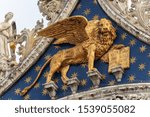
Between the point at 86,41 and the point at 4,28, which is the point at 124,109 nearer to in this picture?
the point at 86,41

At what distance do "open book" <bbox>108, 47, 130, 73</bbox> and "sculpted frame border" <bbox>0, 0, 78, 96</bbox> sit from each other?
1275mm

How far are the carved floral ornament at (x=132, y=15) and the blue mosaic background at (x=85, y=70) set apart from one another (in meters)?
0.10

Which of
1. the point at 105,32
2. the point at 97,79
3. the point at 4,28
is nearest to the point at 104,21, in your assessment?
the point at 105,32

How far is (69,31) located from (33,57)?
0.80 metres

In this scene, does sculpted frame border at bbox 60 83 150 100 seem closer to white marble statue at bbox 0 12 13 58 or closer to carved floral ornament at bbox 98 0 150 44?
carved floral ornament at bbox 98 0 150 44

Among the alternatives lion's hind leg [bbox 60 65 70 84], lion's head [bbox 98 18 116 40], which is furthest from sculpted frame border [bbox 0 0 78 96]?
lion's head [bbox 98 18 116 40]

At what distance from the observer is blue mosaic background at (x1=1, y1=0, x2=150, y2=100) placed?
38.7 feet

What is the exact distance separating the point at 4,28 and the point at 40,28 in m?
0.79

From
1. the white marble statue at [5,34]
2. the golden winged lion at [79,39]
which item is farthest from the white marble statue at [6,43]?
the golden winged lion at [79,39]

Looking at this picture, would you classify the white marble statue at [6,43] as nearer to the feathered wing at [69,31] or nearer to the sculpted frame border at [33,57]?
the sculpted frame border at [33,57]

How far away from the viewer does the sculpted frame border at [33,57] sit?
12.9 meters

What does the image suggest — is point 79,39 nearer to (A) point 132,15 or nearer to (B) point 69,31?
(B) point 69,31

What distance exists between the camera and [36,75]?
41.9ft

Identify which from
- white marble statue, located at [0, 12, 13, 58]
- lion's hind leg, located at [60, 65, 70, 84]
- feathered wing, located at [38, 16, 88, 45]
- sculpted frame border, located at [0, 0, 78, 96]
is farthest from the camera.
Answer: white marble statue, located at [0, 12, 13, 58]
